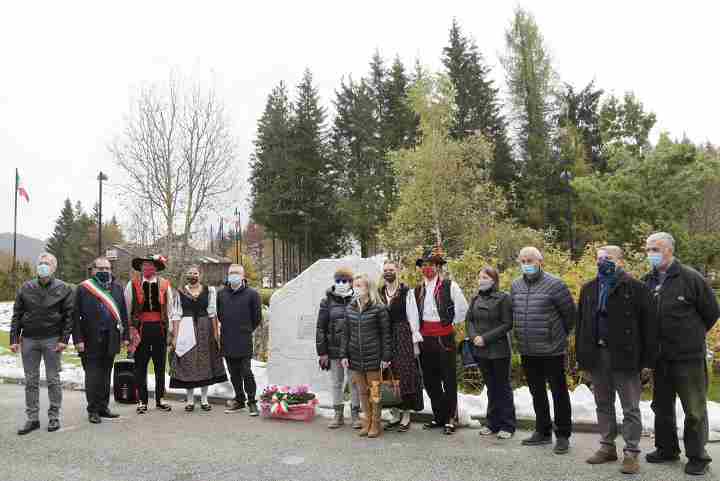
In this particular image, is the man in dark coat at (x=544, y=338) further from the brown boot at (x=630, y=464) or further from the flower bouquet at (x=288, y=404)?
the flower bouquet at (x=288, y=404)

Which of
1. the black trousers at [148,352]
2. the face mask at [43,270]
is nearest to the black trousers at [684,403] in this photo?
the black trousers at [148,352]

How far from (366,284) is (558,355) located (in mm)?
2064

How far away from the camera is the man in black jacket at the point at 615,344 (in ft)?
14.8

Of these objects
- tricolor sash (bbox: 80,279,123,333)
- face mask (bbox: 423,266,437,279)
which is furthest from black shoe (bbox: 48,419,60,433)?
face mask (bbox: 423,266,437,279)

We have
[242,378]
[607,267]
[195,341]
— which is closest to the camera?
[607,267]

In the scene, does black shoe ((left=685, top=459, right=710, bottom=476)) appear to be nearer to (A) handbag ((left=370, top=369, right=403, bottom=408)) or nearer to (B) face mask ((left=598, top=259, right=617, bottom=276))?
(B) face mask ((left=598, top=259, right=617, bottom=276))

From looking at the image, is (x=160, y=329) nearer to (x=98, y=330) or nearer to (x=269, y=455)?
(x=98, y=330)

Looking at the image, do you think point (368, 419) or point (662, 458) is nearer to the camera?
point (662, 458)

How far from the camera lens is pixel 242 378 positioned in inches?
287

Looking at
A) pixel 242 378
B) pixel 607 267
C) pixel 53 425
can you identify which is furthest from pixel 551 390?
pixel 53 425

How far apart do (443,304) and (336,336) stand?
128 cm

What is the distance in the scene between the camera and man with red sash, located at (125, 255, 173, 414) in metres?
7.11

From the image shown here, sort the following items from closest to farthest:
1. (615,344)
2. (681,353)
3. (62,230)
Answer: (681,353), (615,344), (62,230)

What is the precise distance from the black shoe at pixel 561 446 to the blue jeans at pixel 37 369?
17.9 ft
